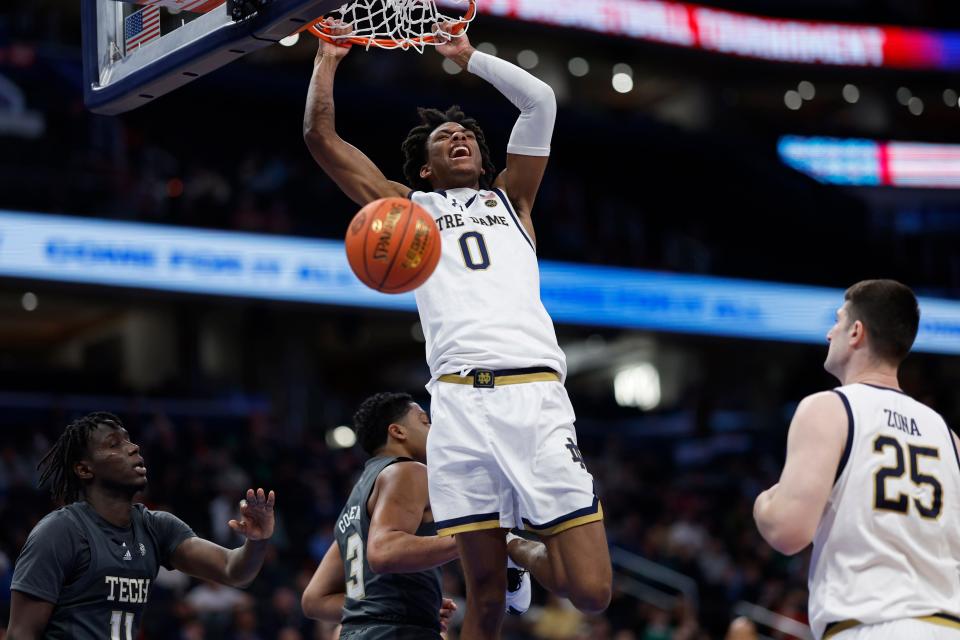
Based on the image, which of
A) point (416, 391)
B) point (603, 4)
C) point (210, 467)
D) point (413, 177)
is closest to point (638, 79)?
point (603, 4)

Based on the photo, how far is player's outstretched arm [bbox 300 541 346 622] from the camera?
19.2 feet

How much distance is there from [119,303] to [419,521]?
19661mm

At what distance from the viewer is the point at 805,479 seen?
3691 millimetres

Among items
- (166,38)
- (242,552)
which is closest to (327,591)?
(242,552)

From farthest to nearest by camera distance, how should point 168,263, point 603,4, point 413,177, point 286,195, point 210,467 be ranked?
point 603,4 → point 286,195 → point 168,263 → point 210,467 → point 413,177

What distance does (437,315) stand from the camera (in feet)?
16.3

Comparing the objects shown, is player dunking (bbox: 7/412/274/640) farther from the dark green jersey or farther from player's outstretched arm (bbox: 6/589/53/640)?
the dark green jersey

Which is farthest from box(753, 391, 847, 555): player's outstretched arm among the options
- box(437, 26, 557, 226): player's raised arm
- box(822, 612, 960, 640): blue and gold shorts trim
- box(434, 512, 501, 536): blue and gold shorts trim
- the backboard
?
the backboard

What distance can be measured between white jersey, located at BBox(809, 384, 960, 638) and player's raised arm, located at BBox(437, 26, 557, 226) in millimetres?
1885

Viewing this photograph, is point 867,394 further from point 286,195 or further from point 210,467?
point 286,195

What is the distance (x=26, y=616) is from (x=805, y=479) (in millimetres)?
2873

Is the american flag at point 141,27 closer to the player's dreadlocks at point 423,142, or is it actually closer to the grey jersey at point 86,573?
the player's dreadlocks at point 423,142

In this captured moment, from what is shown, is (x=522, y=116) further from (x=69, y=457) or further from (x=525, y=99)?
(x=69, y=457)

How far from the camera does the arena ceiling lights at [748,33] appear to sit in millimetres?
25641
